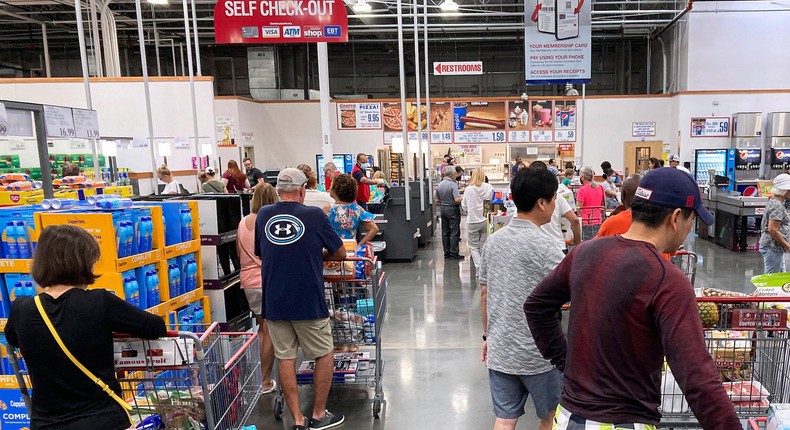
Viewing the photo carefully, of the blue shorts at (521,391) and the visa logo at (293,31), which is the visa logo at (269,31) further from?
the blue shorts at (521,391)

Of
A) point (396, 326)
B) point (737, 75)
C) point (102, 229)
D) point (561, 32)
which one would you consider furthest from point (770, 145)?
point (102, 229)

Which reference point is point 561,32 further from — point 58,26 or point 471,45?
point 58,26

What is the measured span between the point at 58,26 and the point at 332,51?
9640 mm

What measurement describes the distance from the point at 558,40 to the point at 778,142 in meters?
9.15

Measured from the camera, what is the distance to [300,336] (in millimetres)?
3533

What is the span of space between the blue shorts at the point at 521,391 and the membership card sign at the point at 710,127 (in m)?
16.4

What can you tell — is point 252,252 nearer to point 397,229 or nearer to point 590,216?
point 590,216

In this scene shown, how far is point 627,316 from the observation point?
1.49 m

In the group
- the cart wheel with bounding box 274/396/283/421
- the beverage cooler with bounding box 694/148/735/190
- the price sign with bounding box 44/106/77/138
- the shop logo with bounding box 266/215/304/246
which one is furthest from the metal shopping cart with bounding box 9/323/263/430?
the beverage cooler with bounding box 694/148/735/190

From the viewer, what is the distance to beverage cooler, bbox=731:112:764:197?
14.7m

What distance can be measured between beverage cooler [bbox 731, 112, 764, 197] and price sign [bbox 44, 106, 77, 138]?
14971mm

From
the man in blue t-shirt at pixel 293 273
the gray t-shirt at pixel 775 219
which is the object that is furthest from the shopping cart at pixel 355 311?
the gray t-shirt at pixel 775 219

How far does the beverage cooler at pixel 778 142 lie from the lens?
1384cm

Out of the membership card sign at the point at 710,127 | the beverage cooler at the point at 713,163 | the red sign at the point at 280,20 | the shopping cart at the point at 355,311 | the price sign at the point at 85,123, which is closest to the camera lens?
the shopping cart at the point at 355,311
